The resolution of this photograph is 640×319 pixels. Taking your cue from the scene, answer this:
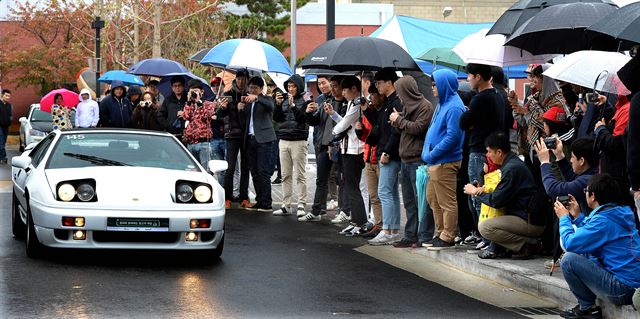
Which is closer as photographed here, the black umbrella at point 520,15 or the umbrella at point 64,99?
the black umbrella at point 520,15

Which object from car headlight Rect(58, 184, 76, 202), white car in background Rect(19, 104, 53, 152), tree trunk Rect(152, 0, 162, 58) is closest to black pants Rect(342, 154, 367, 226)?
car headlight Rect(58, 184, 76, 202)

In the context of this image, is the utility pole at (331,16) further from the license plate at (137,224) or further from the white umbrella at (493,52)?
the license plate at (137,224)

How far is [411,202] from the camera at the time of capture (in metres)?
12.5

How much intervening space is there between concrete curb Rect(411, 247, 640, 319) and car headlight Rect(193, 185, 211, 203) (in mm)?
2589

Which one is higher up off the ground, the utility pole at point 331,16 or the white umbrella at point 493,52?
the utility pole at point 331,16

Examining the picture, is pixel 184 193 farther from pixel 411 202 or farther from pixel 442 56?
pixel 442 56

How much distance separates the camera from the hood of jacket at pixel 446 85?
38.4 ft

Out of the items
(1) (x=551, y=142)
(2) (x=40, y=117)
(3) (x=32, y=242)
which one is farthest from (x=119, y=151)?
(2) (x=40, y=117)

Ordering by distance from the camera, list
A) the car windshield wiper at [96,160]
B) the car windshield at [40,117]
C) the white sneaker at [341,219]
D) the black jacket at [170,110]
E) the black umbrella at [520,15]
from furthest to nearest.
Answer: the car windshield at [40,117] < the black jacket at [170,110] < the white sneaker at [341,219] < the black umbrella at [520,15] < the car windshield wiper at [96,160]

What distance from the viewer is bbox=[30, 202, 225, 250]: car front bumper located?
32.9 feet

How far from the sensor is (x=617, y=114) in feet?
29.1

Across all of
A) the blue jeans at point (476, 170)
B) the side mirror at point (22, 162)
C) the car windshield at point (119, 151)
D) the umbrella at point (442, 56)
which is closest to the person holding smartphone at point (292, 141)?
the umbrella at point (442, 56)

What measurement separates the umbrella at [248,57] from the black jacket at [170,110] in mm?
936

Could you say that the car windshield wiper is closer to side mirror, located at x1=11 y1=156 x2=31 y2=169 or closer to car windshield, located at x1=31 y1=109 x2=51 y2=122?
side mirror, located at x1=11 y1=156 x2=31 y2=169
